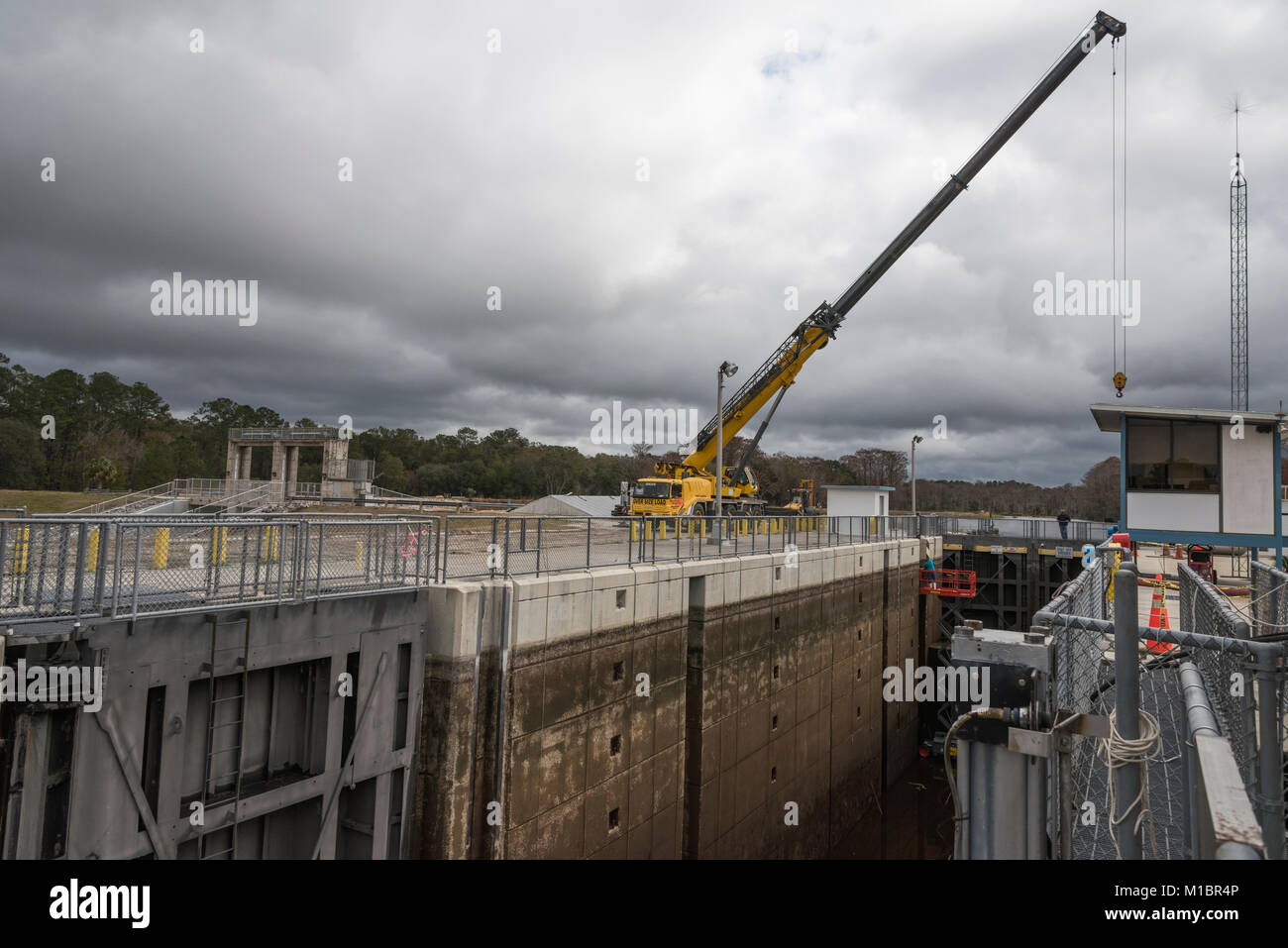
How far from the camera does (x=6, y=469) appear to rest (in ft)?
164

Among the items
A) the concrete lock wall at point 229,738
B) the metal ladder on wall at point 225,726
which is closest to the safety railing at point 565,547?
the concrete lock wall at point 229,738

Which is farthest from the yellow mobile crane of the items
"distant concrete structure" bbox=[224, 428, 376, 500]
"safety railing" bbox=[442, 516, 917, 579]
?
"distant concrete structure" bbox=[224, 428, 376, 500]

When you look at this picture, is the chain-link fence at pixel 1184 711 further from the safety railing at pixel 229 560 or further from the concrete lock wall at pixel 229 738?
the concrete lock wall at pixel 229 738

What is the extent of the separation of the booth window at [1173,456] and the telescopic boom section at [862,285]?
12935 mm

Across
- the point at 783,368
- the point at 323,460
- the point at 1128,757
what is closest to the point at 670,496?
the point at 783,368

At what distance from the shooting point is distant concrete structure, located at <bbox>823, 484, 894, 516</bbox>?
3653cm

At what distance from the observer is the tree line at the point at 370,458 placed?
182 ft

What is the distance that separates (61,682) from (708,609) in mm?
10456

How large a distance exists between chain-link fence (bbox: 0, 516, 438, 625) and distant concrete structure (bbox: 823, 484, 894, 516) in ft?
95.8

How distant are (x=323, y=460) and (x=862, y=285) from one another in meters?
35.5

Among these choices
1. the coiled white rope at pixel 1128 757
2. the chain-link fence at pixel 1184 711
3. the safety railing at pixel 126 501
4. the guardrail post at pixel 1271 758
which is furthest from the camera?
the safety railing at pixel 126 501

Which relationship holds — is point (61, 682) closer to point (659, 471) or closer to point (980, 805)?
point (980, 805)

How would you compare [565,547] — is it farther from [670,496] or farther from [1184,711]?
[670,496]

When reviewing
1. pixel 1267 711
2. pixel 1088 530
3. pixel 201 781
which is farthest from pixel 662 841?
pixel 1088 530
